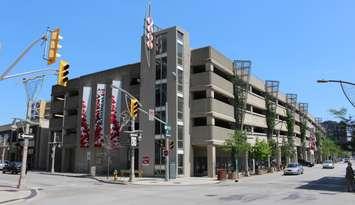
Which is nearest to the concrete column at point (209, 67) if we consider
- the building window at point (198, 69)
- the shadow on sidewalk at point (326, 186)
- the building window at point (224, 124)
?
the building window at point (198, 69)

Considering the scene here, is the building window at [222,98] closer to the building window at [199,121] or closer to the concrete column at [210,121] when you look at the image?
the building window at [199,121]

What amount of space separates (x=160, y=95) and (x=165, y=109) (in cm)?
300

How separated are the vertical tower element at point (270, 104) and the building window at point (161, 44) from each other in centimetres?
2968

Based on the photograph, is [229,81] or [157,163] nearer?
[157,163]

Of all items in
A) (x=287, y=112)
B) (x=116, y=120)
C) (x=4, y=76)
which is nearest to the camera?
(x=4, y=76)

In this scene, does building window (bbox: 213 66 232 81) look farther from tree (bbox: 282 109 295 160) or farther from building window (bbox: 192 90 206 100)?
tree (bbox: 282 109 295 160)

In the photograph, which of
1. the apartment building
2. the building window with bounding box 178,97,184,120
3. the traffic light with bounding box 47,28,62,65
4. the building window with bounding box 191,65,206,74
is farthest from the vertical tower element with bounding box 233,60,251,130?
the traffic light with bounding box 47,28,62,65

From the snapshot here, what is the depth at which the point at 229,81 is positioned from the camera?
202 feet

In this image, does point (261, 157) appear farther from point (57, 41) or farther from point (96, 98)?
point (57, 41)

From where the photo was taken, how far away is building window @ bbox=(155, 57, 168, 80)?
176 feet

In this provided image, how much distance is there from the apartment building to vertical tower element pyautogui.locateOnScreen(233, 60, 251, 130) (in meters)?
0.81

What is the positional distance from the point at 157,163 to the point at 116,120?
31.8 ft

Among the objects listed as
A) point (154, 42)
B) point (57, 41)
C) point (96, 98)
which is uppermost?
point (154, 42)

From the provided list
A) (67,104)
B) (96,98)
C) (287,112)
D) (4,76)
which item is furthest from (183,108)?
(287,112)
